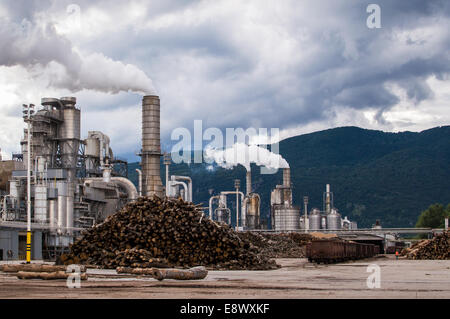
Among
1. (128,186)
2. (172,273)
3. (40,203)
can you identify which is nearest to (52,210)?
(40,203)

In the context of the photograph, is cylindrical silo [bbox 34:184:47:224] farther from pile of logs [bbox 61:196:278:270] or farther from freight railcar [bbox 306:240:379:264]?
pile of logs [bbox 61:196:278:270]

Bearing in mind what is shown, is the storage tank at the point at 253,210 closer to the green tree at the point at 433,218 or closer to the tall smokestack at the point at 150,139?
the tall smokestack at the point at 150,139

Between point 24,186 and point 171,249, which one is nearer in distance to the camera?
point 171,249

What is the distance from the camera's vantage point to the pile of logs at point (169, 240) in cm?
2134

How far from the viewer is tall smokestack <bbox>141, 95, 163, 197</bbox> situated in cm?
5975

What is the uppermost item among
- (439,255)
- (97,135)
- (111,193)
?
(97,135)

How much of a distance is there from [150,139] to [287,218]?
121 feet

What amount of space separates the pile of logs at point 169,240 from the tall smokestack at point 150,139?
37.2 metres

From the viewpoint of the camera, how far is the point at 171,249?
21469 mm

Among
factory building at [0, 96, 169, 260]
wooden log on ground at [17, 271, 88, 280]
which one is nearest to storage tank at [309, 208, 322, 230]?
factory building at [0, 96, 169, 260]

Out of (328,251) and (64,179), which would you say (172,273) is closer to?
(328,251)
